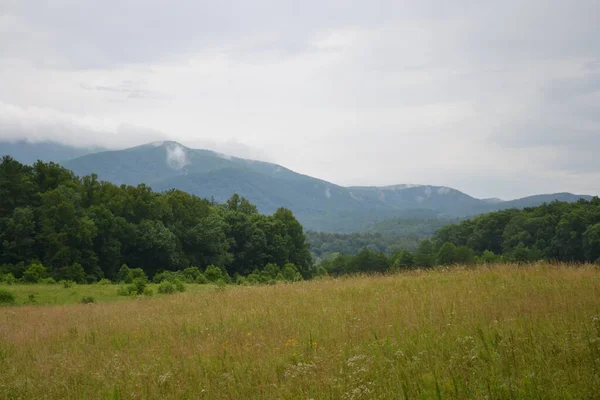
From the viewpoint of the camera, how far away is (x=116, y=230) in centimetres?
4847

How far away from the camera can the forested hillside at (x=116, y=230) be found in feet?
133

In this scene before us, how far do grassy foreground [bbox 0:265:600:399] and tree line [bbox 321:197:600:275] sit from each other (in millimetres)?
42154

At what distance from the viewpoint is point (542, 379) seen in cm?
502

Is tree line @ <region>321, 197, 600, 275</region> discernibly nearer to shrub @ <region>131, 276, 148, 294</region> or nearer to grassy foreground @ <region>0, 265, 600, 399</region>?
shrub @ <region>131, 276, 148, 294</region>

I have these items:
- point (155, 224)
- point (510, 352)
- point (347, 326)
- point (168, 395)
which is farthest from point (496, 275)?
point (155, 224)

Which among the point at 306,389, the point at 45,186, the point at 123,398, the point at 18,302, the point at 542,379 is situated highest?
the point at 45,186

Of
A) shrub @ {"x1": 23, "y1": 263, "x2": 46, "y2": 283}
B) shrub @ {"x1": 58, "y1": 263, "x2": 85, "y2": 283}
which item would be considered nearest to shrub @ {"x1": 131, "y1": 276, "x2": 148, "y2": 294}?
shrub @ {"x1": 23, "y1": 263, "x2": 46, "y2": 283}

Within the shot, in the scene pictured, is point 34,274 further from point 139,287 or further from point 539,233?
point 539,233

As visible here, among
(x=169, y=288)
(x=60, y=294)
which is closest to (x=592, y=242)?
(x=169, y=288)

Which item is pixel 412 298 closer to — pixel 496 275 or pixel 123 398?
pixel 496 275

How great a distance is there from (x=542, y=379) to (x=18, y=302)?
2237 centimetres

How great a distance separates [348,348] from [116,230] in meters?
46.2

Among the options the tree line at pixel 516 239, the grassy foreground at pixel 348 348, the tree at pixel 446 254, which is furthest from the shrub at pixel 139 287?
the tree at pixel 446 254

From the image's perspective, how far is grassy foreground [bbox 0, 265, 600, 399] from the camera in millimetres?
5484
